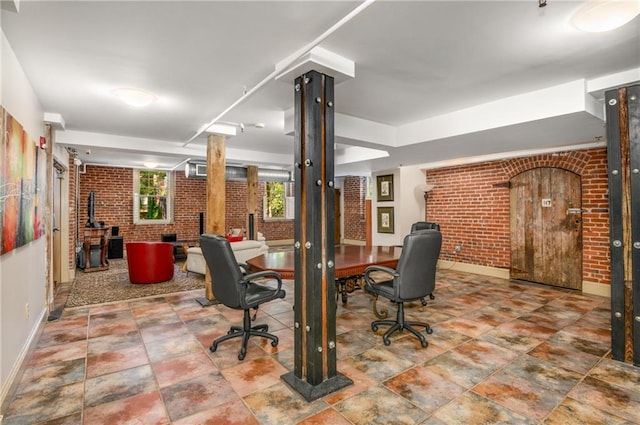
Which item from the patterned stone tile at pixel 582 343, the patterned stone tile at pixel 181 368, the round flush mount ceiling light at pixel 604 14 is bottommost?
the patterned stone tile at pixel 181 368

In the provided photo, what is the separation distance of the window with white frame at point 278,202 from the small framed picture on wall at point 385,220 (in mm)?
3729

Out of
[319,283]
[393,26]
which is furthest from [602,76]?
[319,283]

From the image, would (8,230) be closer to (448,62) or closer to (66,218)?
(448,62)

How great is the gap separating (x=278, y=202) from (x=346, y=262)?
298 inches

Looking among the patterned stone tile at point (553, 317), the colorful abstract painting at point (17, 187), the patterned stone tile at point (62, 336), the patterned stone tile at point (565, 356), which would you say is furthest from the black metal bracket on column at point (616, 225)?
the patterned stone tile at point (62, 336)

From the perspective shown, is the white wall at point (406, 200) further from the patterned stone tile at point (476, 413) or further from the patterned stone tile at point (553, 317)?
the patterned stone tile at point (476, 413)

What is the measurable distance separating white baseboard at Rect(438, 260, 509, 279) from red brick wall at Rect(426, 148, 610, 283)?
3.3 inches

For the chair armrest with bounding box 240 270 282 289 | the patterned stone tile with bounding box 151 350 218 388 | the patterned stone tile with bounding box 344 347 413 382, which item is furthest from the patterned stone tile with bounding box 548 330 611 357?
the patterned stone tile with bounding box 151 350 218 388

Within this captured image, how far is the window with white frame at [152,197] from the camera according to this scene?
8898mm

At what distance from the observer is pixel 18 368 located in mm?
2393

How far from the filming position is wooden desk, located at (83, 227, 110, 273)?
21.2 ft

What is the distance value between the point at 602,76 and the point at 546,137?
122 cm

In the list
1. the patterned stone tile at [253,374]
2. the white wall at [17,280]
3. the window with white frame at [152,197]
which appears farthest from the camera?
the window with white frame at [152,197]

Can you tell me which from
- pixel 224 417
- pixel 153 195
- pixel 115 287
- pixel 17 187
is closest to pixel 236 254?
pixel 115 287
